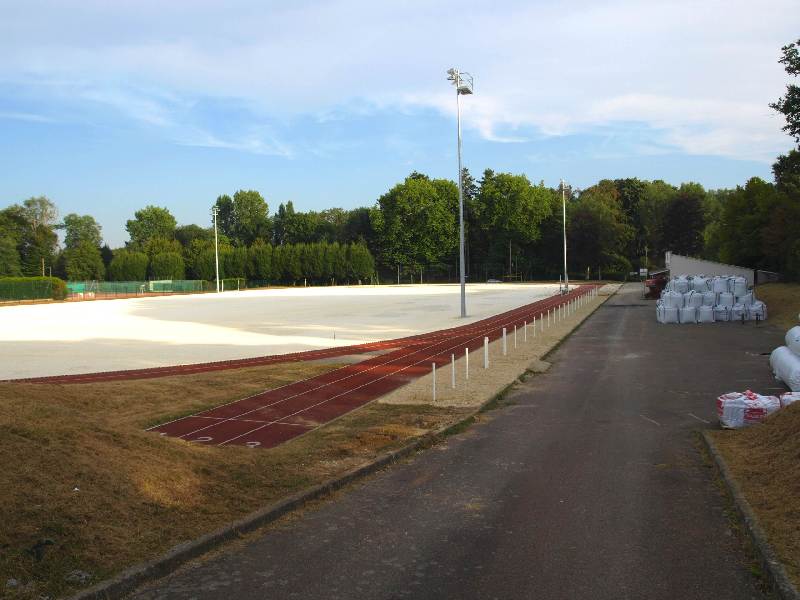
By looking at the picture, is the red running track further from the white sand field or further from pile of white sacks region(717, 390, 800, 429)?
pile of white sacks region(717, 390, 800, 429)

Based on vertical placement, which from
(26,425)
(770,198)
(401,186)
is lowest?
(26,425)

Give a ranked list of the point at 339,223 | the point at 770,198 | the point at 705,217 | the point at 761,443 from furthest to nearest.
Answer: the point at 339,223
the point at 705,217
the point at 770,198
the point at 761,443

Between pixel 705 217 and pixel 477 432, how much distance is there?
112294 millimetres

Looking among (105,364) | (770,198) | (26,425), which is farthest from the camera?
(770,198)

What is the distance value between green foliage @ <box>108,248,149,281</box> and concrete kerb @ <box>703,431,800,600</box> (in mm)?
110018

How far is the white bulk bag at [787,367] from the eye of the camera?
13347 mm

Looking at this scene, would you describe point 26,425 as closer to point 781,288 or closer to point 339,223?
point 781,288

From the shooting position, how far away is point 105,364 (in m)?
20.1

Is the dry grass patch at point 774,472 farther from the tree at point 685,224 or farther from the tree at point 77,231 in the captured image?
the tree at point 77,231

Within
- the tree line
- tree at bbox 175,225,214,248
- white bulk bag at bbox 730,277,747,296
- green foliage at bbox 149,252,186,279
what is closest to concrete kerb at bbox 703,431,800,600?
white bulk bag at bbox 730,277,747,296

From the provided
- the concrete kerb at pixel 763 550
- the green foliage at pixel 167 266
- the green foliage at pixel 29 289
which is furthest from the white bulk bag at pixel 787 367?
the green foliage at pixel 167 266

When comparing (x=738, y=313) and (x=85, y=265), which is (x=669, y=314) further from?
(x=85, y=265)

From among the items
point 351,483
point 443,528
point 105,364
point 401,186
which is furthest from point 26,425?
point 401,186

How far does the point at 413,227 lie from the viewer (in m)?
120
